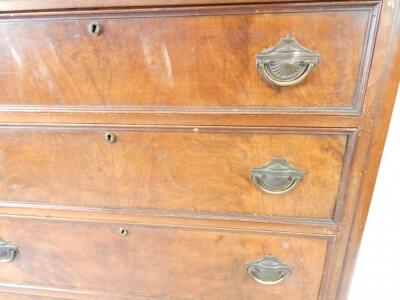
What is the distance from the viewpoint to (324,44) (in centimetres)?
51

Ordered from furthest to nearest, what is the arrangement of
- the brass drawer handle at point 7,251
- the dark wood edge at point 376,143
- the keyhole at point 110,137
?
the brass drawer handle at point 7,251 < the keyhole at point 110,137 < the dark wood edge at point 376,143

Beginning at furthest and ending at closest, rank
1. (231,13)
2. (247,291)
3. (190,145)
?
1. (247,291)
2. (190,145)
3. (231,13)

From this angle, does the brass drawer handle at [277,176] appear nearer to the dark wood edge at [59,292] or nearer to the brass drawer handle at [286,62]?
the brass drawer handle at [286,62]

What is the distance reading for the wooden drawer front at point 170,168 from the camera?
60cm

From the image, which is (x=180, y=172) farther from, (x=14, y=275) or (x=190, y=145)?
(x=14, y=275)

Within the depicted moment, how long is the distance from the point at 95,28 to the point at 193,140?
27cm

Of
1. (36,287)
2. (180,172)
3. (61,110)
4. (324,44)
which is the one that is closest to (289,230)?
(180,172)

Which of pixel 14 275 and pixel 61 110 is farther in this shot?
pixel 14 275

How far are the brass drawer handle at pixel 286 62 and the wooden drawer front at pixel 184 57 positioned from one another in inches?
0.6

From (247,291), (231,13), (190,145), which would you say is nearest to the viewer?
(231,13)

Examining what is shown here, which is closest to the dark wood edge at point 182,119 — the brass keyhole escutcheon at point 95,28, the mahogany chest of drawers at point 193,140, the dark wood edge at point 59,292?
the mahogany chest of drawers at point 193,140

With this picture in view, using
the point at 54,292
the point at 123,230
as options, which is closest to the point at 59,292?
the point at 54,292

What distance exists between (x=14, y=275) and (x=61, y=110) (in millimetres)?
505

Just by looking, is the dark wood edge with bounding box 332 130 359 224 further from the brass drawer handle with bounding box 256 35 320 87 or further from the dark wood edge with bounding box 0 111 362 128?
the brass drawer handle with bounding box 256 35 320 87
